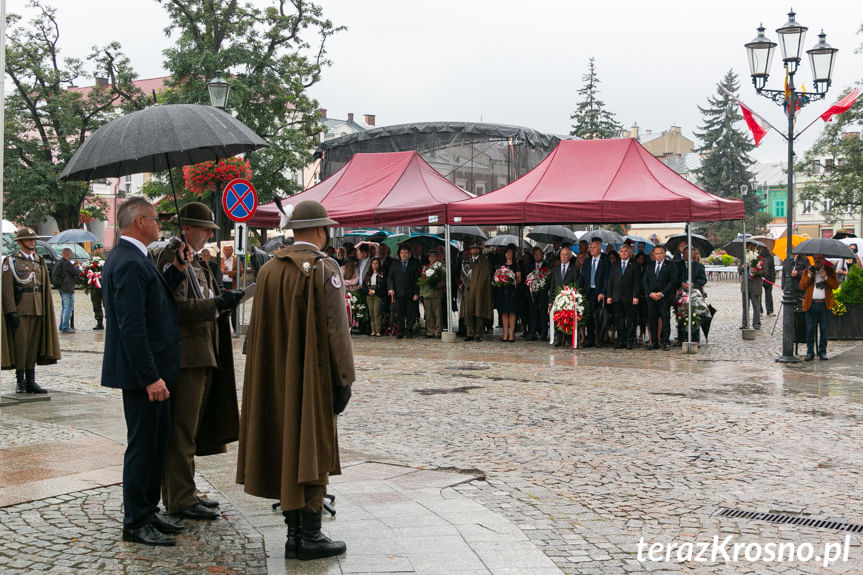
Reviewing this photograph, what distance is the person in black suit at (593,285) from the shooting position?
57.4ft

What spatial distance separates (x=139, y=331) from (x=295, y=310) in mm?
957

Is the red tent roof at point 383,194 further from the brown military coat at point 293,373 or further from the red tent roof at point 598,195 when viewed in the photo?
the brown military coat at point 293,373

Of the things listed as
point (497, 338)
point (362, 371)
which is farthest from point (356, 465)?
point (497, 338)

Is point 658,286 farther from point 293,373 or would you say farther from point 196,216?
point 293,373

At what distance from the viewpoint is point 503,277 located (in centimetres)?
1869

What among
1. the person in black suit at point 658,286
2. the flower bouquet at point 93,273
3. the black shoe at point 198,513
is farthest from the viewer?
the flower bouquet at point 93,273

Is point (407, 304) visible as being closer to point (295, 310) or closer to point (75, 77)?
point (295, 310)

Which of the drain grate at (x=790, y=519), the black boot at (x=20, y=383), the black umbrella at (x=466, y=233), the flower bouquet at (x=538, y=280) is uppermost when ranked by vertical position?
the black umbrella at (x=466, y=233)

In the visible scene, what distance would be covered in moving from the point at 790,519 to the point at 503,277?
12810 millimetres

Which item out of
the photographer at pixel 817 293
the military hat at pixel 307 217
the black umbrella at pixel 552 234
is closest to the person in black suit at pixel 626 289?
the photographer at pixel 817 293

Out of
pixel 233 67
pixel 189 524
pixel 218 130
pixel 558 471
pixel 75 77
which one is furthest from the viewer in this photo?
pixel 75 77

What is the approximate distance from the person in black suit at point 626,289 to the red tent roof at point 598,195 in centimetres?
86

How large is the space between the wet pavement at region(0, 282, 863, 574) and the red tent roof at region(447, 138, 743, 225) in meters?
4.22

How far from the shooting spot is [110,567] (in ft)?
15.8
